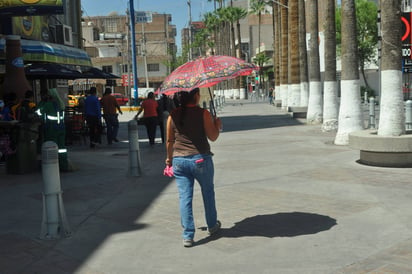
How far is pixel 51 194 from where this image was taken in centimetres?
616

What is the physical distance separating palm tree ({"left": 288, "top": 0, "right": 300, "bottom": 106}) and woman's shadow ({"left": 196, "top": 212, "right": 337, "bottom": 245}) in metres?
19.8

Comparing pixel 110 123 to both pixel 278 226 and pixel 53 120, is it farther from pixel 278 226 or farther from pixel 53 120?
Result: pixel 278 226

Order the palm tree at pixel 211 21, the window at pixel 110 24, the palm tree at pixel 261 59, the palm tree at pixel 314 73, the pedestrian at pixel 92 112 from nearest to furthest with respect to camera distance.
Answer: the pedestrian at pixel 92 112 → the palm tree at pixel 314 73 → the palm tree at pixel 261 59 → the palm tree at pixel 211 21 → the window at pixel 110 24

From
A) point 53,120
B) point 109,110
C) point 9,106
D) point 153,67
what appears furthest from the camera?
point 153,67

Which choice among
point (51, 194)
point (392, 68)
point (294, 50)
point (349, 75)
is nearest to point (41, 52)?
point (349, 75)

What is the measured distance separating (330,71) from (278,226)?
35.9 feet

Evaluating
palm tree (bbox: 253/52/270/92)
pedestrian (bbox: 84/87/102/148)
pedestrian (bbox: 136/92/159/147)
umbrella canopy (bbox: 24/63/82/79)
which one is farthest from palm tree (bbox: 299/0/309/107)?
palm tree (bbox: 253/52/270/92)

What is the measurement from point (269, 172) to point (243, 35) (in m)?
112

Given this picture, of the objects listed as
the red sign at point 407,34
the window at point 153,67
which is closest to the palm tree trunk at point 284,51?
the red sign at point 407,34

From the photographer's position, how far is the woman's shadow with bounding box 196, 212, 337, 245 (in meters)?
5.99

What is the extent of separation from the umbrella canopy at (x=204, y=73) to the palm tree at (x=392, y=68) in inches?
198

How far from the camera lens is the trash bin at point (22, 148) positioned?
11.1m

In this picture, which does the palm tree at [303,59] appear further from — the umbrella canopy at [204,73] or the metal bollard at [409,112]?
the umbrella canopy at [204,73]

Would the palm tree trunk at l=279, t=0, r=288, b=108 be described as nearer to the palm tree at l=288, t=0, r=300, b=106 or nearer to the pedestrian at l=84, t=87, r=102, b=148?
the palm tree at l=288, t=0, r=300, b=106
